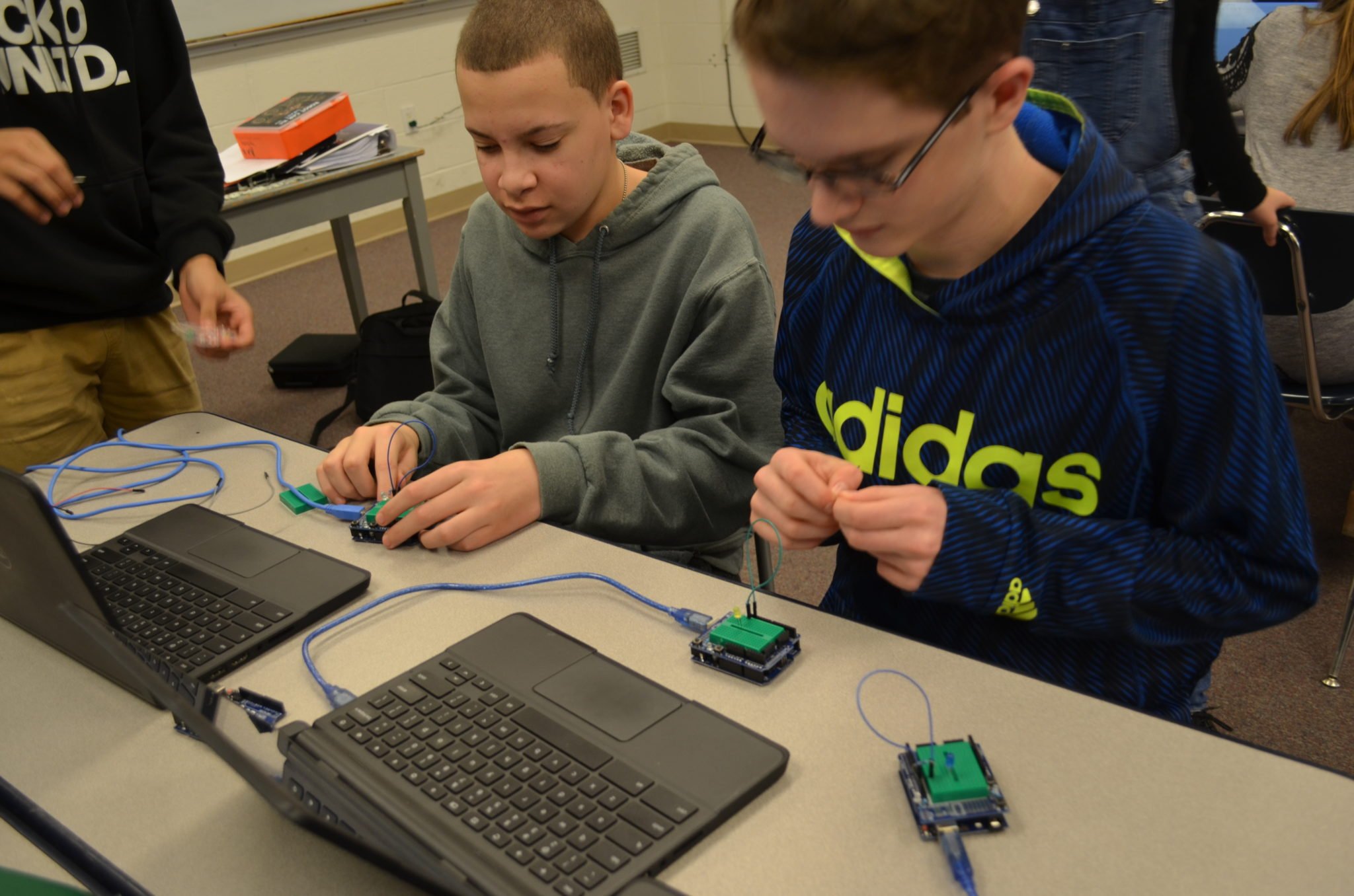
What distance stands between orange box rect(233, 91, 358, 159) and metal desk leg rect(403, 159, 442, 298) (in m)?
0.22

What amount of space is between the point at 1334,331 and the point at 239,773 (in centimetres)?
188

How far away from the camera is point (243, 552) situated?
1149 mm

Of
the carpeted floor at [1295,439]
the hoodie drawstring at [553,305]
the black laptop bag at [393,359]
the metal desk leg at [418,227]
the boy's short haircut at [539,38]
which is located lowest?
the carpeted floor at [1295,439]

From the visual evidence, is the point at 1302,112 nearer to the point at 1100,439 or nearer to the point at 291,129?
the point at 1100,439

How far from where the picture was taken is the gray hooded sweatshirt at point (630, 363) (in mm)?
1274

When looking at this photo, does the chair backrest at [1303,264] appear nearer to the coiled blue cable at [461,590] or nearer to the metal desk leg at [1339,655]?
the metal desk leg at [1339,655]

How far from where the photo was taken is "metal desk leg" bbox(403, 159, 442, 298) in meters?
2.99

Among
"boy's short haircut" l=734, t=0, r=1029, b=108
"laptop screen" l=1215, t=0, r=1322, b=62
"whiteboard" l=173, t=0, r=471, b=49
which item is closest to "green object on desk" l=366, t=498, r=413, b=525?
"boy's short haircut" l=734, t=0, r=1029, b=108

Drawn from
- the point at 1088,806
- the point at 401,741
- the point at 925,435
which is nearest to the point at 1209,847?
the point at 1088,806

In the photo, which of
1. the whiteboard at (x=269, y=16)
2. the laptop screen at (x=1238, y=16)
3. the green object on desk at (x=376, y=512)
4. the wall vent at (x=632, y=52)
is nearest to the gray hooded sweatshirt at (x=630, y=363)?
the green object on desk at (x=376, y=512)

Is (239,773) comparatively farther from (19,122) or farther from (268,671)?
(19,122)

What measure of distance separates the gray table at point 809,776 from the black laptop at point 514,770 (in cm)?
3

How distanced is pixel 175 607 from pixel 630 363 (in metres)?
0.61

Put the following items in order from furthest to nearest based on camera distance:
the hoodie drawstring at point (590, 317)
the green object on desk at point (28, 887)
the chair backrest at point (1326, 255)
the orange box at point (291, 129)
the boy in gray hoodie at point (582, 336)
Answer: the orange box at point (291, 129)
the chair backrest at point (1326, 255)
the hoodie drawstring at point (590, 317)
the boy in gray hoodie at point (582, 336)
the green object on desk at point (28, 887)
